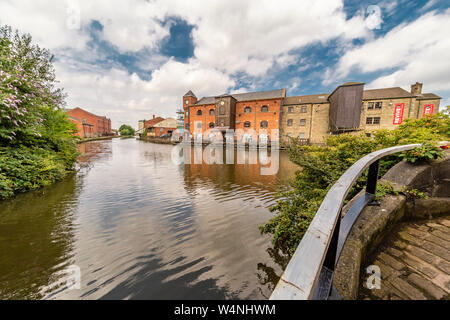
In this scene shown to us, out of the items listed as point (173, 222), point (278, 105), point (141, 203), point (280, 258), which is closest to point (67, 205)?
point (141, 203)

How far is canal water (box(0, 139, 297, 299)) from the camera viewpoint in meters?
2.45

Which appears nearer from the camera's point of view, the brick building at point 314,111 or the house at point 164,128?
the brick building at point 314,111

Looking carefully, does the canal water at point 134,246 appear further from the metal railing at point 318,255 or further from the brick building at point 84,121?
the brick building at point 84,121

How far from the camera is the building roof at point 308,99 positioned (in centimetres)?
2778

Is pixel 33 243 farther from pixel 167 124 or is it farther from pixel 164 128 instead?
pixel 167 124

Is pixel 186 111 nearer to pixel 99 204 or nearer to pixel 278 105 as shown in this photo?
pixel 278 105

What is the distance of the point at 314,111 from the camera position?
1083 inches

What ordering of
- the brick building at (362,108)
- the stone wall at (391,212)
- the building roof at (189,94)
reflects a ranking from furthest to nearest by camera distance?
1. the building roof at (189,94)
2. the brick building at (362,108)
3. the stone wall at (391,212)

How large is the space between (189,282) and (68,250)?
7.89 ft

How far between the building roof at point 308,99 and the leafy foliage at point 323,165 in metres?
25.6

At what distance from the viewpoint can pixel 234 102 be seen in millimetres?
31812

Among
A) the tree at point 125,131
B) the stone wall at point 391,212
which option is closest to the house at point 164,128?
the tree at point 125,131
